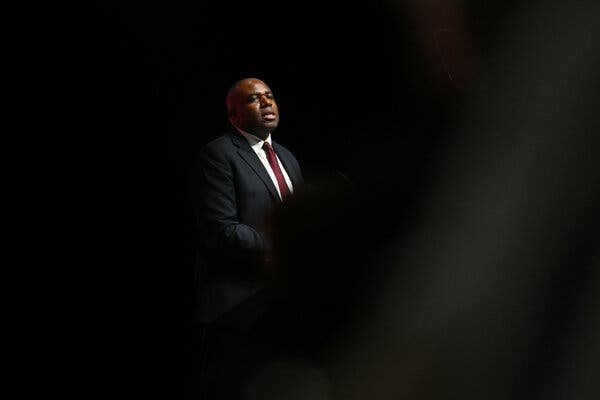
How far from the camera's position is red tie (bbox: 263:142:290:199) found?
1.68 metres

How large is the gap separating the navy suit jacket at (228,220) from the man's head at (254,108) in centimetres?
8

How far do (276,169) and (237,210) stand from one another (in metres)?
0.16

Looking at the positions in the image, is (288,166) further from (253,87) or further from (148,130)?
(148,130)

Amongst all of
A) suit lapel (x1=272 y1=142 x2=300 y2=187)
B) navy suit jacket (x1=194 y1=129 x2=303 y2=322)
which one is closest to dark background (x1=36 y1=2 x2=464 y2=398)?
suit lapel (x1=272 y1=142 x2=300 y2=187)

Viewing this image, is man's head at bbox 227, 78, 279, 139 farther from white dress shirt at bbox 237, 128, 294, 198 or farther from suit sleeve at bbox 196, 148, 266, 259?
suit sleeve at bbox 196, 148, 266, 259

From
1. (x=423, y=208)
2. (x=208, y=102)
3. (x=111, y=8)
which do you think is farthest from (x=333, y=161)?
(x=423, y=208)

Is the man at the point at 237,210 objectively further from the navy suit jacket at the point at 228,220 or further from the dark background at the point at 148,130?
the dark background at the point at 148,130

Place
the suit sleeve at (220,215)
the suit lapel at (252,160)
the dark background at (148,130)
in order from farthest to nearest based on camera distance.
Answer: the dark background at (148,130) → the suit lapel at (252,160) → the suit sleeve at (220,215)

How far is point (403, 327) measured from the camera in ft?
3.87

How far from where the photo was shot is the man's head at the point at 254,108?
1.73m

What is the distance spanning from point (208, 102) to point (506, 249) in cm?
142

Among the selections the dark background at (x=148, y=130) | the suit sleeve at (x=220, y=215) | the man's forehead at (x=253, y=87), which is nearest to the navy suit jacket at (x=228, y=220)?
the suit sleeve at (x=220, y=215)

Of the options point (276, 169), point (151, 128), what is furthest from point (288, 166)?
point (151, 128)

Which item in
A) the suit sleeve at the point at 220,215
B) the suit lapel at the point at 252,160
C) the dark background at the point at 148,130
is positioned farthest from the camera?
the dark background at the point at 148,130
